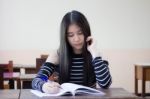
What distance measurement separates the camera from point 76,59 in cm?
210

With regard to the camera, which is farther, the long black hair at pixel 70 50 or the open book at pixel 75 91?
the long black hair at pixel 70 50

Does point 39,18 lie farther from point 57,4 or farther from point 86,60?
point 86,60

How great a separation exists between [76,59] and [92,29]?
412cm

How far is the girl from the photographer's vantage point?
1.98 meters

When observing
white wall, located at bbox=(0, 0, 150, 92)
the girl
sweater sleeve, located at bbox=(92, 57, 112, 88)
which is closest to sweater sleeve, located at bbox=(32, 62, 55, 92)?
the girl

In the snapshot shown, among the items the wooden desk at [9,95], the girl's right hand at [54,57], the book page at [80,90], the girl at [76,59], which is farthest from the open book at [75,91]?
the girl's right hand at [54,57]

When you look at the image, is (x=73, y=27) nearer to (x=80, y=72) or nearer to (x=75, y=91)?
(x=80, y=72)

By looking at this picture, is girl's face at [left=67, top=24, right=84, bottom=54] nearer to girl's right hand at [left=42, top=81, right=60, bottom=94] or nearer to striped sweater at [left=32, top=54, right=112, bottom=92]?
striped sweater at [left=32, top=54, right=112, bottom=92]

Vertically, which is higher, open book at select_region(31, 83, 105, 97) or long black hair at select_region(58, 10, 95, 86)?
long black hair at select_region(58, 10, 95, 86)

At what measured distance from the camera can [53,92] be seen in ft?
5.48

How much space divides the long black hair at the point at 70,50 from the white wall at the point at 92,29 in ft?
12.9

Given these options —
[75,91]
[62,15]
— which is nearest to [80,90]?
[75,91]

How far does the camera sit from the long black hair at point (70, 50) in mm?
1979

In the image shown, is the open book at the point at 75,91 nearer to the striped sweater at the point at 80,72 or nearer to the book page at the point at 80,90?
the book page at the point at 80,90
